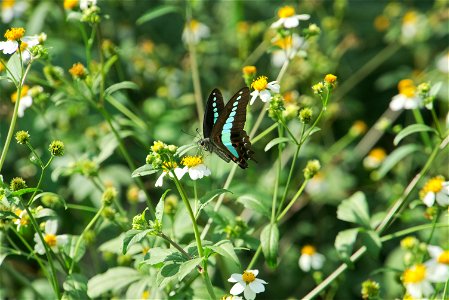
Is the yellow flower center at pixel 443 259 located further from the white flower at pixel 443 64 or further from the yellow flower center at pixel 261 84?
the white flower at pixel 443 64

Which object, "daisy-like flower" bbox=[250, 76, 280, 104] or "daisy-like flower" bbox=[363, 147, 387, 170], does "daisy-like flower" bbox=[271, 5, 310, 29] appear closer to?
"daisy-like flower" bbox=[250, 76, 280, 104]

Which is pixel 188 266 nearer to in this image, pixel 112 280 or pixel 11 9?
pixel 112 280

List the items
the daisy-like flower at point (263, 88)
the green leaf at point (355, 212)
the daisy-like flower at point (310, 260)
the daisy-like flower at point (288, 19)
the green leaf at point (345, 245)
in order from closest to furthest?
the daisy-like flower at point (263, 88)
the green leaf at point (345, 245)
the green leaf at point (355, 212)
the daisy-like flower at point (288, 19)
the daisy-like flower at point (310, 260)

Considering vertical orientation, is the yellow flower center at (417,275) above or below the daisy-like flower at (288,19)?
below

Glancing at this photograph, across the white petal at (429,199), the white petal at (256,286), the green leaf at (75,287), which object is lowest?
the white petal at (256,286)

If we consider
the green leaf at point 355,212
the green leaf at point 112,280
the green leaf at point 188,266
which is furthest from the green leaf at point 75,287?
the green leaf at point 355,212

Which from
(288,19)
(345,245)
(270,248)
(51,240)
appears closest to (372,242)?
(345,245)

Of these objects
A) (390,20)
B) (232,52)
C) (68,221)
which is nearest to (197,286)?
(68,221)
